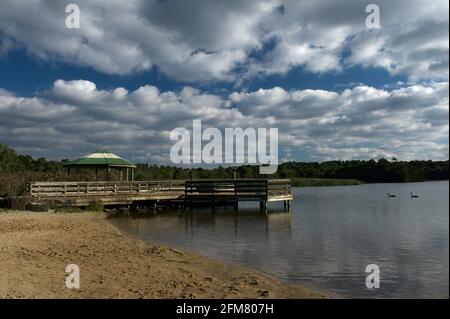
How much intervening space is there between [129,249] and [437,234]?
12.2 meters

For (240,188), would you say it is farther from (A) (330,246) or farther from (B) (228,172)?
(B) (228,172)

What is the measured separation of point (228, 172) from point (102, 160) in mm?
51065

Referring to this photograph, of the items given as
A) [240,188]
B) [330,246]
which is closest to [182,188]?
[240,188]

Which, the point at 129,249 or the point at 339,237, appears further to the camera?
the point at 339,237

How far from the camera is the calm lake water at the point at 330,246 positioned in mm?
8992

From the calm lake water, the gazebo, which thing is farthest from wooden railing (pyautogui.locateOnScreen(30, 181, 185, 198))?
the calm lake water

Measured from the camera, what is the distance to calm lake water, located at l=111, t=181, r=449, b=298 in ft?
29.5

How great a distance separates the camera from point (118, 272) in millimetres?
9109

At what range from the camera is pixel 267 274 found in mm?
9711

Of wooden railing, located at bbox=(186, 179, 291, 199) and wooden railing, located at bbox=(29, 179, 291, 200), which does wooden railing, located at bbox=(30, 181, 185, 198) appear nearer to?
wooden railing, located at bbox=(29, 179, 291, 200)

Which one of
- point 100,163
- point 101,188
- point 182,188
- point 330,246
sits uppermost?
point 100,163

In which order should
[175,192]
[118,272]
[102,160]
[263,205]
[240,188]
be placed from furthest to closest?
[102,160]
[175,192]
[263,205]
[240,188]
[118,272]
